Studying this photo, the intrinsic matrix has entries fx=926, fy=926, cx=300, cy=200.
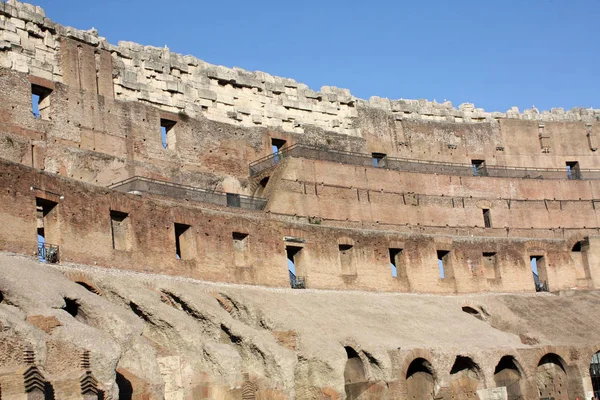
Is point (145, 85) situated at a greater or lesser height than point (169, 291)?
greater

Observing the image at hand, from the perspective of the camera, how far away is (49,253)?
22.5 meters

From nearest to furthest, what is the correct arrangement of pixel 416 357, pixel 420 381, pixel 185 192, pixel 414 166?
pixel 416 357 < pixel 420 381 < pixel 185 192 < pixel 414 166

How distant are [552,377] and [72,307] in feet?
57.8

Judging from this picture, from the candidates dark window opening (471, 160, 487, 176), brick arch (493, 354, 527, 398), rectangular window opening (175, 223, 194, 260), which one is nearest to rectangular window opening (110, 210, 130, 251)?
rectangular window opening (175, 223, 194, 260)

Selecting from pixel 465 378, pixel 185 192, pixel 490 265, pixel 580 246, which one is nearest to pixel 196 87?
pixel 185 192

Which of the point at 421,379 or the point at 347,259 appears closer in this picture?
the point at 421,379

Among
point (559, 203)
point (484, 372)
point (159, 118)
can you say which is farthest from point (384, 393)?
point (559, 203)

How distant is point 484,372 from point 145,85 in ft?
53.4

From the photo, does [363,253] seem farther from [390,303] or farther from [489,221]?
[489,221]

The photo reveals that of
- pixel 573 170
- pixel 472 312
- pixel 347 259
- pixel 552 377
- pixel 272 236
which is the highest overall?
pixel 573 170

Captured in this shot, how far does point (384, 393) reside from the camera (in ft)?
83.4

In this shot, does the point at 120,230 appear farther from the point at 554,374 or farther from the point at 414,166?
the point at 414,166

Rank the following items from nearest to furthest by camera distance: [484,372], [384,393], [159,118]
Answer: [384,393]
[484,372]
[159,118]

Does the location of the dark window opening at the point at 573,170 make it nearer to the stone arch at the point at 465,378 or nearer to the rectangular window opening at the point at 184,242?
the stone arch at the point at 465,378
